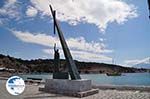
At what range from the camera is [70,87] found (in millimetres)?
18500

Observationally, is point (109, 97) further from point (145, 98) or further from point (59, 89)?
point (59, 89)

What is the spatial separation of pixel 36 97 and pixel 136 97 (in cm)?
596

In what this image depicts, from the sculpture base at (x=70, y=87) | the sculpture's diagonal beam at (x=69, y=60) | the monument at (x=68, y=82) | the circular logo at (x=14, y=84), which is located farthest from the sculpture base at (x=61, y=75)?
the circular logo at (x=14, y=84)

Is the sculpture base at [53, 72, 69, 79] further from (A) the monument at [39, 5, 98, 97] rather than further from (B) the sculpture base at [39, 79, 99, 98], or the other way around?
(B) the sculpture base at [39, 79, 99, 98]

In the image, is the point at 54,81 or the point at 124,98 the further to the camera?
the point at 54,81

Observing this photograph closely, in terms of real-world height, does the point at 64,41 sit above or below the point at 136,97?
above

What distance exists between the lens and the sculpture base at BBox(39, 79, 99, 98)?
1788 centimetres

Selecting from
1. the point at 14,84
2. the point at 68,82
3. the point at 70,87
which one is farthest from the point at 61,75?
the point at 14,84

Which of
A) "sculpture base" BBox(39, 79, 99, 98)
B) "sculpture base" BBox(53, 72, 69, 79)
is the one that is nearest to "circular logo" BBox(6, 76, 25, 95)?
"sculpture base" BBox(39, 79, 99, 98)

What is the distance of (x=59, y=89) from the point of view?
19344 mm

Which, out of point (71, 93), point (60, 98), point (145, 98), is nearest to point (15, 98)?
point (60, 98)

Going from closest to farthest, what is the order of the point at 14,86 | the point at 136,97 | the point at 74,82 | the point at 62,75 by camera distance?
the point at 14,86, the point at 136,97, the point at 74,82, the point at 62,75

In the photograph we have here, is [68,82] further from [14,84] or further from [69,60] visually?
[14,84]

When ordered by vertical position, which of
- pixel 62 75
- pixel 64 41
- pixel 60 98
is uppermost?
pixel 64 41
